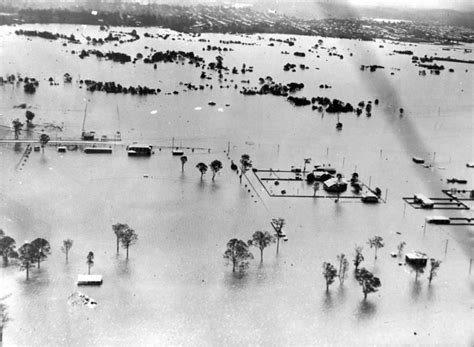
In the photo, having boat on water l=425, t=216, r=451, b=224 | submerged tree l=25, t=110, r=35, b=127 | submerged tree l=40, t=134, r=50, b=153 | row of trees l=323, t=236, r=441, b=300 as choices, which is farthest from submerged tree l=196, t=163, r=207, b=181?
submerged tree l=25, t=110, r=35, b=127

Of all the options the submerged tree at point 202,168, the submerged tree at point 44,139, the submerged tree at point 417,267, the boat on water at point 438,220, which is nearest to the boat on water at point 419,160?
the boat on water at point 438,220

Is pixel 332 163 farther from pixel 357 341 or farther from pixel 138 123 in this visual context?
pixel 357 341

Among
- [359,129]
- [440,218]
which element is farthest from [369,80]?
[440,218]

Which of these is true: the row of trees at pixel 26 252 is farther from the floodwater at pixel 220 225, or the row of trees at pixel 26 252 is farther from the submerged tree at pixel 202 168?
the submerged tree at pixel 202 168

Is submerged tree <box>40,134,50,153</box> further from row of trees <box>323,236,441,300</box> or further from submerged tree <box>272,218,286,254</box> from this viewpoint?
row of trees <box>323,236,441,300</box>

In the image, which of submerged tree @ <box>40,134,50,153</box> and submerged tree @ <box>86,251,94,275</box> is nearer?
submerged tree @ <box>86,251,94,275</box>
